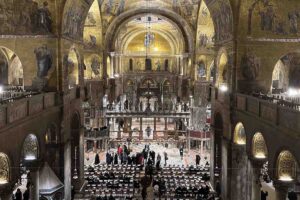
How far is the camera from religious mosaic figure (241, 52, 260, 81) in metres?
21.1

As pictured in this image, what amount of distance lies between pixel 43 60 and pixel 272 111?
39.2ft

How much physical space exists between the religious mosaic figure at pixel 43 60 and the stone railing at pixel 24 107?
143cm

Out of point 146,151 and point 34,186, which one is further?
point 146,151

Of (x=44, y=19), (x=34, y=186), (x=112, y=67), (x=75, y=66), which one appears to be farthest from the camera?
(x=112, y=67)

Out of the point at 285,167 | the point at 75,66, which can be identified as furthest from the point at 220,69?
the point at 285,167

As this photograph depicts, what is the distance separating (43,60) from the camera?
69.9 feet

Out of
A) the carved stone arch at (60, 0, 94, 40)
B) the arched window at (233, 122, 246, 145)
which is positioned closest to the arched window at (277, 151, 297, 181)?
the arched window at (233, 122, 246, 145)

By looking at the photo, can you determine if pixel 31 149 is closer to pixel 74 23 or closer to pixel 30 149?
pixel 30 149

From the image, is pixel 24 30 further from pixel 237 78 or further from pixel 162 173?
pixel 162 173

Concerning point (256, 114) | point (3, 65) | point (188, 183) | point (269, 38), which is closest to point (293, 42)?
point (269, 38)

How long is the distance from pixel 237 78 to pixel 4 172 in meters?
12.2

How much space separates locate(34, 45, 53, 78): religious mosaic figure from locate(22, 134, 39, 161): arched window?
3814 millimetres

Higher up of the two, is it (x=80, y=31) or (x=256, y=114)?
(x=80, y=31)

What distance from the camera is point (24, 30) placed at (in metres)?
21.0
